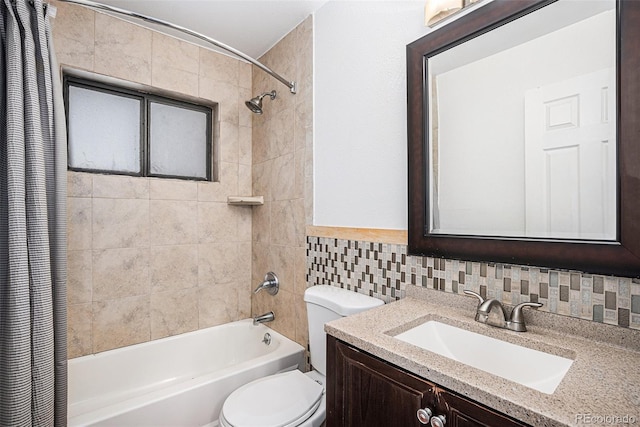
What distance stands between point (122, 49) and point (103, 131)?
0.52m

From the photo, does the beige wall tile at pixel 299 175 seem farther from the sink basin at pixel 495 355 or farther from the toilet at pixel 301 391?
the sink basin at pixel 495 355

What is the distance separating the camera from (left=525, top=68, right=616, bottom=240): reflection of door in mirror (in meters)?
0.86

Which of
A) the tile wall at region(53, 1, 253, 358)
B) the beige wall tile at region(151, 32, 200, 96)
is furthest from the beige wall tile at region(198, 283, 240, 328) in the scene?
the beige wall tile at region(151, 32, 200, 96)

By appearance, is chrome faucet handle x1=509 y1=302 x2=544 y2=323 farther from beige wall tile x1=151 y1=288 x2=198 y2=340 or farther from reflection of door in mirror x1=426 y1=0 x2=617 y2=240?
beige wall tile x1=151 y1=288 x2=198 y2=340

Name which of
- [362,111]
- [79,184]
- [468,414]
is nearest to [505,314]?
[468,414]

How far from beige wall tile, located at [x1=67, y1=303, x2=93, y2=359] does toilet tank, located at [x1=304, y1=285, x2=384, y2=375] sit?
134 cm

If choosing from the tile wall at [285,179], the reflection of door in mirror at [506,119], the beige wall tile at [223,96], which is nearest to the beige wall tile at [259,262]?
the tile wall at [285,179]

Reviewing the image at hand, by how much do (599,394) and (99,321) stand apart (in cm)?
228

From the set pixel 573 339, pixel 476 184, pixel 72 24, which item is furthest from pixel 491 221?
pixel 72 24

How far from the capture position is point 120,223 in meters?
1.95

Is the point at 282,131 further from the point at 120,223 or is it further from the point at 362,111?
the point at 120,223

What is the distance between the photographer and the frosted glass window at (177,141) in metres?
2.19

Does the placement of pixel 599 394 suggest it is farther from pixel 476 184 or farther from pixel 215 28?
pixel 215 28

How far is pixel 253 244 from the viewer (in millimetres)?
2469
